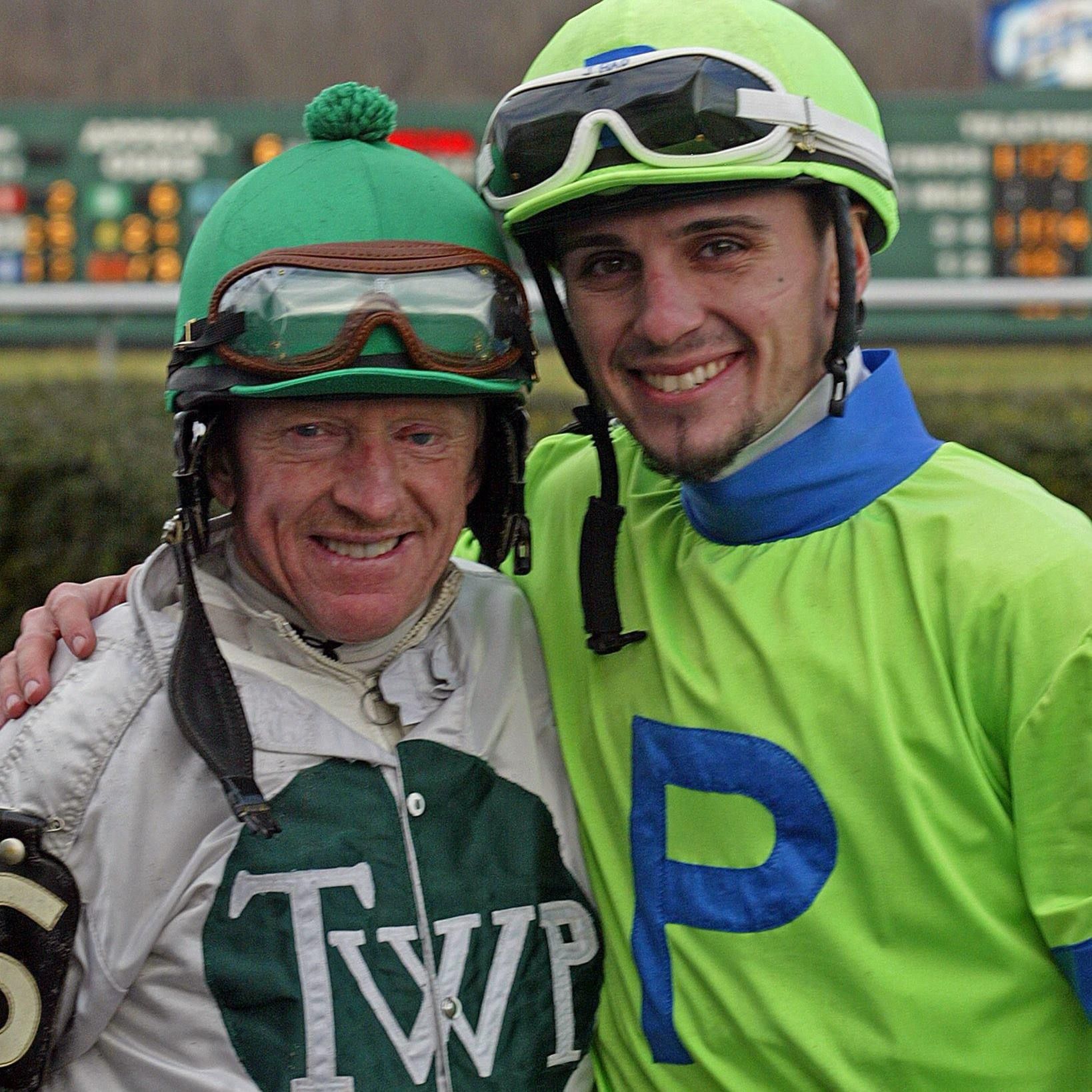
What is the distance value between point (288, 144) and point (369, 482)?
8096 mm

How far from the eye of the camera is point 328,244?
213 cm

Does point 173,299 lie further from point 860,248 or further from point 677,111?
point 677,111

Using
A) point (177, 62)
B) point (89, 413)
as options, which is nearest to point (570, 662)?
point (89, 413)

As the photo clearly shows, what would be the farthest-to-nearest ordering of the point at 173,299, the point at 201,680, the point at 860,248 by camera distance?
the point at 173,299
the point at 860,248
the point at 201,680

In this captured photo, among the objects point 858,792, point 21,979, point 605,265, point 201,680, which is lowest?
point 21,979

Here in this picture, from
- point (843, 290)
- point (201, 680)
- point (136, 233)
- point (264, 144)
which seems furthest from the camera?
point (264, 144)

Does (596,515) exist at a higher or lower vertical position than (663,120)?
lower

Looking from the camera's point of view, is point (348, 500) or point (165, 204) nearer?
point (348, 500)

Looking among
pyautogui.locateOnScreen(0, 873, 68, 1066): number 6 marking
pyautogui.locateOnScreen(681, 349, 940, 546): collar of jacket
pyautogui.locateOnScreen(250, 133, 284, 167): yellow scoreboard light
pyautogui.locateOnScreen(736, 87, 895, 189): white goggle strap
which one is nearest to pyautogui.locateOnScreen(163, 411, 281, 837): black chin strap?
pyautogui.locateOnScreen(0, 873, 68, 1066): number 6 marking

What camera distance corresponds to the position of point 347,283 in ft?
6.91

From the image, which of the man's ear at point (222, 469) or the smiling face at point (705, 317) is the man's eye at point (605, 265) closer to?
the smiling face at point (705, 317)

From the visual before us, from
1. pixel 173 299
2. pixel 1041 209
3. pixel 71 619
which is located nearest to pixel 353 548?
pixel 71 619

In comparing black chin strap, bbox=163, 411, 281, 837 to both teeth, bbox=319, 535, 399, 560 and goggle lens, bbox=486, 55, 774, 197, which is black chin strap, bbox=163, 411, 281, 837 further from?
goggle lens, bbox=486, 55, 774, 197

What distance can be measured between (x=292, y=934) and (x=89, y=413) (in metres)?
3.44
